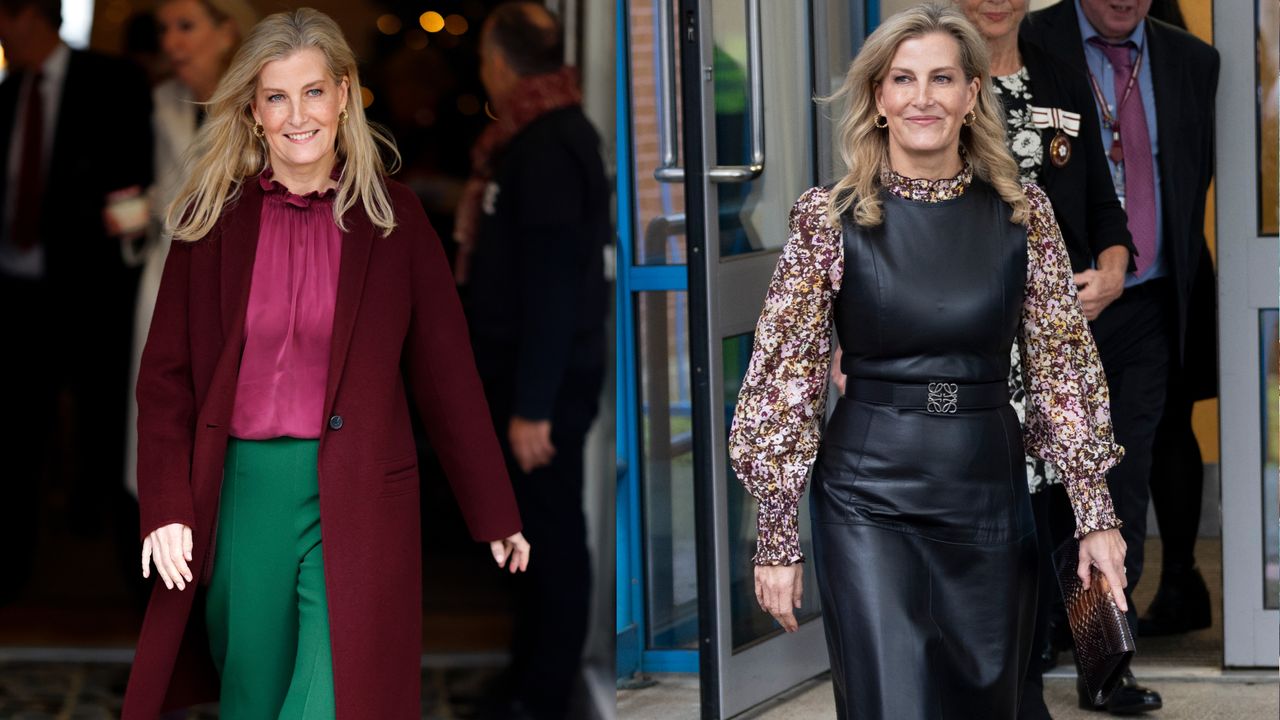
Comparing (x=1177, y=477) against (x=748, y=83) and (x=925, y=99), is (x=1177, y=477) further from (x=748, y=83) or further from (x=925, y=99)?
(x=925, y=99)

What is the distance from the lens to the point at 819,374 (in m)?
3.09

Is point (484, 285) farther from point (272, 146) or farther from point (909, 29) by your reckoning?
point (909, 29)

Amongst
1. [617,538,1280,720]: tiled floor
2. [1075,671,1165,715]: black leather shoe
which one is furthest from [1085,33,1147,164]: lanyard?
[1075,671,1165,715]: black leather shoe

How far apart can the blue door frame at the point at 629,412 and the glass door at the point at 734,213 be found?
0.27 metres

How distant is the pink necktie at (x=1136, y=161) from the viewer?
4.81 m

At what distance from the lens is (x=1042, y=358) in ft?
10.3

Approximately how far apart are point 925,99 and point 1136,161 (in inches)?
79.4

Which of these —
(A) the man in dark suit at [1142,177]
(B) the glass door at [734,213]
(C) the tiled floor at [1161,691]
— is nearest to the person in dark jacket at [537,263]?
(B) the glass door at [734,213]

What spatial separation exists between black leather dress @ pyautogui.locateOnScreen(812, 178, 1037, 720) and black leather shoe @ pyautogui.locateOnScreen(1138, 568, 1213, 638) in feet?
8.53

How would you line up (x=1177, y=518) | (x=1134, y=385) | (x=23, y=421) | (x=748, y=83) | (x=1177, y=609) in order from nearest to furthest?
(x=748, y=83)
(x=23, y=421)
(x=1134, y=385)
(x=1177, y=609)
(x=1177, y=518)

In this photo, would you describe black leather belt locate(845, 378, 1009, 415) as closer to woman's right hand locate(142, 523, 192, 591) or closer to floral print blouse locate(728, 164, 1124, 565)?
floral print blouse locate(728, 164, 1124, 565)

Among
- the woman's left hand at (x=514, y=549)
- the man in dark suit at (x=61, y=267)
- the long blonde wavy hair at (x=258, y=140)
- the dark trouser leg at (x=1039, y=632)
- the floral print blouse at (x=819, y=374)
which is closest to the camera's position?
the floral print blouse at (x=819, y=374)

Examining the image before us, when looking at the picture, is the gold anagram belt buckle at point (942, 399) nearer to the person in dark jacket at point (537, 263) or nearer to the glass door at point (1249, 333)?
the person in dark jacket at point (537, 263)

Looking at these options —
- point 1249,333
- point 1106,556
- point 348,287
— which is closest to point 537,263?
point 348,287
